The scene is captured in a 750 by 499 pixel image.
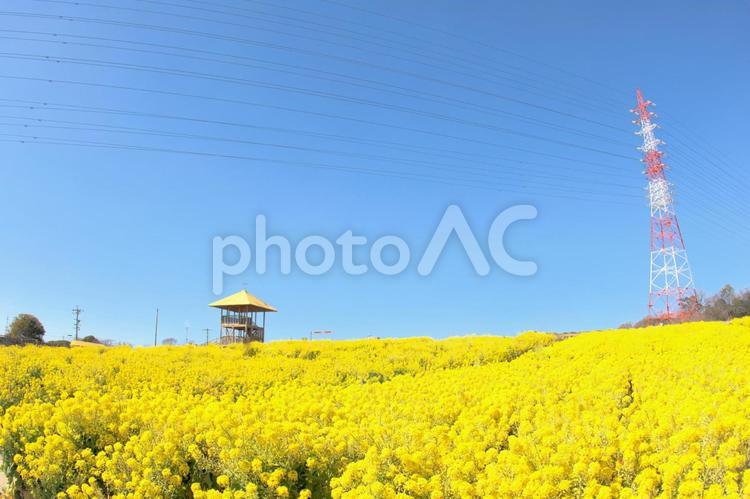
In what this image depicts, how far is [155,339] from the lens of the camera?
51.1 meters

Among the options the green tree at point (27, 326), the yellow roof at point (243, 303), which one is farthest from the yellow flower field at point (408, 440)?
the green tree at point (27, 326)

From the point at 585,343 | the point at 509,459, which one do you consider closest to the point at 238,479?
the point at 509,459

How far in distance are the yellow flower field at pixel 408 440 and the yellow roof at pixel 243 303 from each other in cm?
2179

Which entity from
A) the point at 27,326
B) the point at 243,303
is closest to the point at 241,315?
the point at 243,303

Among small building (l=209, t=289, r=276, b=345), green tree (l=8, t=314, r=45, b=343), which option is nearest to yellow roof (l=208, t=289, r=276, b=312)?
small building (l=209, t=289, r=276, b=345)

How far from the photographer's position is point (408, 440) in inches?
187

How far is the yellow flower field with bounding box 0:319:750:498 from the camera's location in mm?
4016

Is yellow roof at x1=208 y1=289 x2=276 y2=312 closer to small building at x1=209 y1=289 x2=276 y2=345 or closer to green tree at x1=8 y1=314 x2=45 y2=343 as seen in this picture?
small building at x1=209 y1=289 x2=276 y2=345

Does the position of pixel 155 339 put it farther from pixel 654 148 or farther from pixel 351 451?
pixel 351 451

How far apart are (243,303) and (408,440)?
1112 inches

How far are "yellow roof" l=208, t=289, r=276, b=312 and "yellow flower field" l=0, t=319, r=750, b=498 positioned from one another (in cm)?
2179

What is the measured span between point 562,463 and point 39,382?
1012 centimetres

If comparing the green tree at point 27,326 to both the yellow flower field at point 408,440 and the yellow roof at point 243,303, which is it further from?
the yellow flower field at point 408,440

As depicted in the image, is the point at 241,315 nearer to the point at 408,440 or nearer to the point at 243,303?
the point at 243,303
